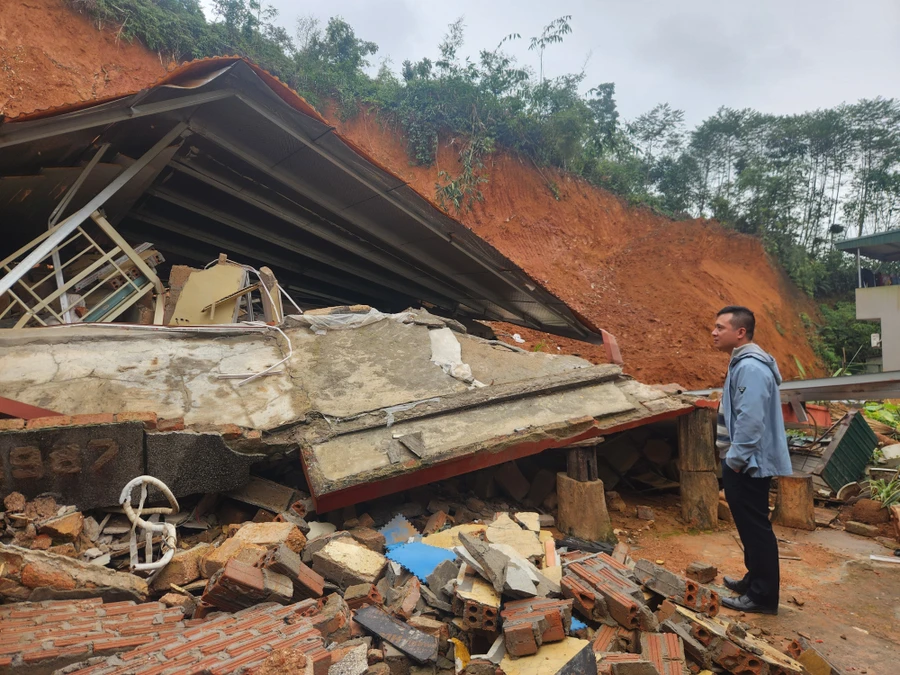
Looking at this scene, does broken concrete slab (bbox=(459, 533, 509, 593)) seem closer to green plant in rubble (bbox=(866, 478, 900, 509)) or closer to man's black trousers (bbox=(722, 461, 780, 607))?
man's black trousers (bbox=(722, 461, 780, 607))

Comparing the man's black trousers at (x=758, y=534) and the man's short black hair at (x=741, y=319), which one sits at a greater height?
the man's short black hair at (x=741, y=319)

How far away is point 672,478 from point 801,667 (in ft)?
12.5

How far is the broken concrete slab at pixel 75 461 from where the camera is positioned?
318 cm

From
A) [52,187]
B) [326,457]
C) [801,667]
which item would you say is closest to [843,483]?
[801,667]

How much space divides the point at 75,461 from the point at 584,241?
17.8 meters

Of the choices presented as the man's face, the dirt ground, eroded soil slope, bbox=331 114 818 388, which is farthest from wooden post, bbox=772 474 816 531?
eroded soil slope, bbox=331 114 818 388

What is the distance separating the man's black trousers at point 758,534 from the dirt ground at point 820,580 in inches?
7.6

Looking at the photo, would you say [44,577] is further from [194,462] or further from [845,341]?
[845,341]

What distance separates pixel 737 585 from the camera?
3.85m

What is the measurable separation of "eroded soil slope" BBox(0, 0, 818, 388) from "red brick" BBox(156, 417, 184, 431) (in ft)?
A: 34.3

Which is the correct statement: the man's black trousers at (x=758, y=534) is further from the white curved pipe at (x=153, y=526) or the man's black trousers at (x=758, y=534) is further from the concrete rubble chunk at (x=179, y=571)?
the white curved pipe at (x=153, y=526)

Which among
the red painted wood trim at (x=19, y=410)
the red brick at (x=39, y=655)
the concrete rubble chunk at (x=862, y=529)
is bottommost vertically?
the concrete rubble chunk at (x=862, y=529)

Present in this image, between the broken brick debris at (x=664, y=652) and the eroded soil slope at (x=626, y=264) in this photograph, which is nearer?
the broken brick debris at (x=664, y=652)

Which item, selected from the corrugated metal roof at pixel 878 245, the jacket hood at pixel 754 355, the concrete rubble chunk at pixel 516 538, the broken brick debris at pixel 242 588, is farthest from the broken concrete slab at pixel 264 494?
the corrugated metal roof at pixel 878 245
